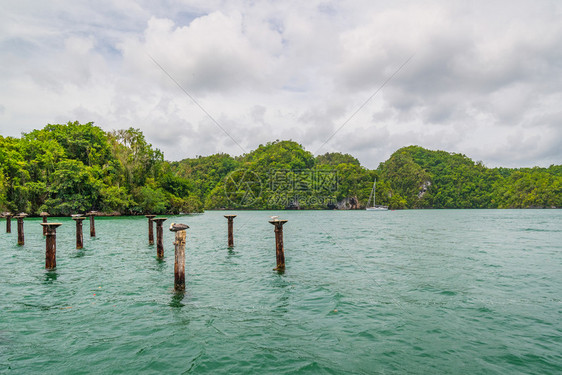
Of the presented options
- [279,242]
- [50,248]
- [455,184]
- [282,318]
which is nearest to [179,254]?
[282,318]

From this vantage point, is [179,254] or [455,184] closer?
[179,254]

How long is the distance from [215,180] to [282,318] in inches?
6513

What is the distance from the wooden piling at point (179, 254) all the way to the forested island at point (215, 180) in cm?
5635

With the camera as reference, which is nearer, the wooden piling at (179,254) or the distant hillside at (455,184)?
the wooden piling at (179,254)

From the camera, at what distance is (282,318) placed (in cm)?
870

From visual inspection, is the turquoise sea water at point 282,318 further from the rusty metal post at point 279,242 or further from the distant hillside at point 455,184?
the distant hillside at point 455,184

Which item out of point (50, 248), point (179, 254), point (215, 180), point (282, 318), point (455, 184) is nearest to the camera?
point (282, 318)

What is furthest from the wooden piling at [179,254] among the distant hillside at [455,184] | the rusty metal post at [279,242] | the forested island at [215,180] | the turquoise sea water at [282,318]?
the distant hillside at [455,184]

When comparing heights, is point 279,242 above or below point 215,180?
below

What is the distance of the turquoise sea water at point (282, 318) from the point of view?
6316 mm

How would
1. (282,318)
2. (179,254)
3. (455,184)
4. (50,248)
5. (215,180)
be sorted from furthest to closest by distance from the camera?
Answer: (455,184)
(215,180)
(50,248)
(179,254)
(282,318)

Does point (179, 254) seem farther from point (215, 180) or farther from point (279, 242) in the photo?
point (215, 180)

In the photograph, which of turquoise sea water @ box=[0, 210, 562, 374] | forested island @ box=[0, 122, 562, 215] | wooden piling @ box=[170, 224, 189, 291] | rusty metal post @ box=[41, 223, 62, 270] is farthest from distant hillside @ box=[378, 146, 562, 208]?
wooden piling @ box=[170, 224, 189, 291]

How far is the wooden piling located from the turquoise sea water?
1.36 feet
